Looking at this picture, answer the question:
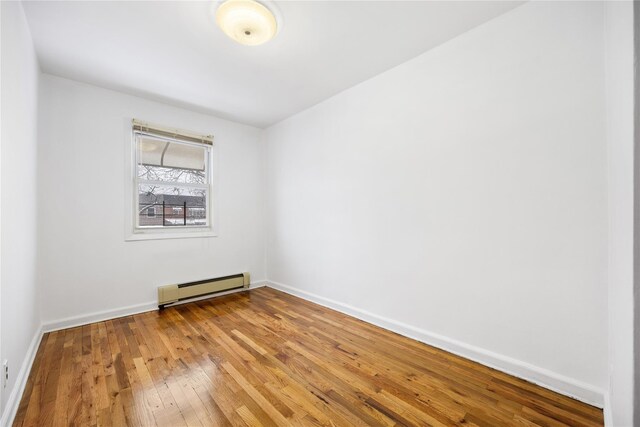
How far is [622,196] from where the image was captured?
119 centimetres

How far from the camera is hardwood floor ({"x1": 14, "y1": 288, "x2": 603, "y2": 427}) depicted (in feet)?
5.21

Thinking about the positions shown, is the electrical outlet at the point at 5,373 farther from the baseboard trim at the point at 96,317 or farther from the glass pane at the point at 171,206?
the glass pane at the point at 171,206

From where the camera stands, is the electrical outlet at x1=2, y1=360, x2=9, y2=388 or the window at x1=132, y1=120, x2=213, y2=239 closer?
the electrical outlet at x1=2, y1=360, x2=9, y2=388

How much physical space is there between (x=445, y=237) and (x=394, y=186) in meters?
0.70

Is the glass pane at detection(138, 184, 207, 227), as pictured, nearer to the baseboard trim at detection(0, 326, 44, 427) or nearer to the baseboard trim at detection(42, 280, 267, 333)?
the baseboard trim at detection(42, 280, 267, 333)

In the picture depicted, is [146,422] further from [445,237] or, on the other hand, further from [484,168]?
[484,168]

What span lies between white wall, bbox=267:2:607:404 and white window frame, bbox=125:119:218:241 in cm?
197

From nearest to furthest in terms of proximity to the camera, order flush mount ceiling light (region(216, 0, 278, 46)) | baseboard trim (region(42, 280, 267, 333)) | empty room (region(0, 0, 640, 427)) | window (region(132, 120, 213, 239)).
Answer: empty room (region(0, 0, 640, 427)), flush mount ceiling light (region(216, 0, 278, 46)), baseboard trim (region(42, 280, 267, 333)), window (region(132, 120, 213, 239))

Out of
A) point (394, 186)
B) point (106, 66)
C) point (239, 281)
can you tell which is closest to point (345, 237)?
point (394, 186)

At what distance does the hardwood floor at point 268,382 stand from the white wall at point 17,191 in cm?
37

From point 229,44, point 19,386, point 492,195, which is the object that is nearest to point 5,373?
point 19,386

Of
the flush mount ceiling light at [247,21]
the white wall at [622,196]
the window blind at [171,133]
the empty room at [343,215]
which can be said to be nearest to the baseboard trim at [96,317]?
the empty room at [343,215]

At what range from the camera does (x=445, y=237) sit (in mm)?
2363

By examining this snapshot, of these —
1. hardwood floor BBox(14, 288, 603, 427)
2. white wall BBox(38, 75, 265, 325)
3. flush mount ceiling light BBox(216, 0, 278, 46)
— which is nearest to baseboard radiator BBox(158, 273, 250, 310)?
white wall BBox(38, 75, 265, 325)
